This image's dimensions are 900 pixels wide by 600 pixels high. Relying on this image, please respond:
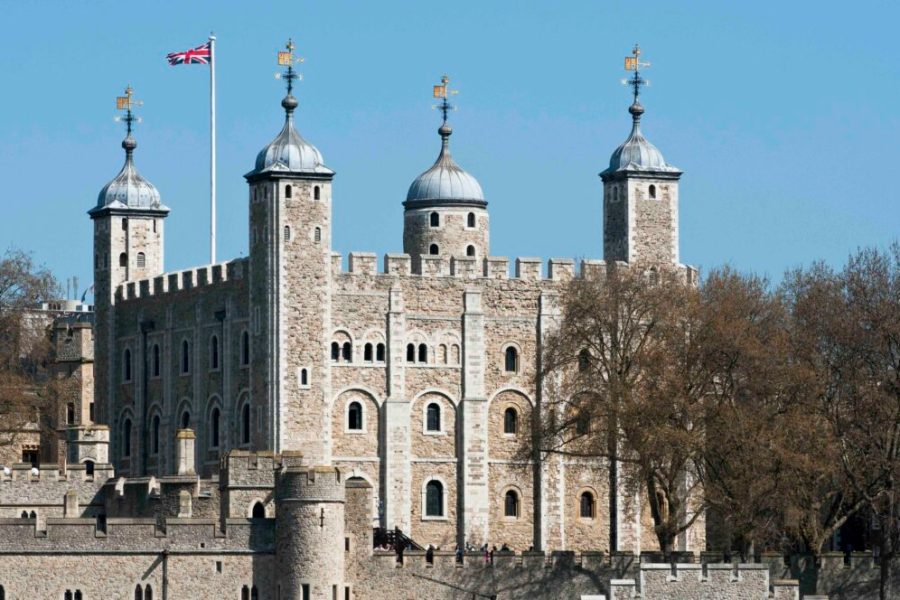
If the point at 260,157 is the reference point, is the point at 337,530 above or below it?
below

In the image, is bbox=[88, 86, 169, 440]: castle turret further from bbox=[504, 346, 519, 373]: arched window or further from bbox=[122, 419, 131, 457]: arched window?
bbox=[504, 346, 519, 373]: arched window

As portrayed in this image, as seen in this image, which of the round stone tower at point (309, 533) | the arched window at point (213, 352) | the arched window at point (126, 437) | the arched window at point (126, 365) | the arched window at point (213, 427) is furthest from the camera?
the arched window at point (126, 365)

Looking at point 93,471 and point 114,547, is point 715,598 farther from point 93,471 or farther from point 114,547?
point 93,471

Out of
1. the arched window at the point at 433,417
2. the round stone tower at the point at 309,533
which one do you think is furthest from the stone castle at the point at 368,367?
the round stone tower at the point at 309,533

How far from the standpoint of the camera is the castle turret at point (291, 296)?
110m

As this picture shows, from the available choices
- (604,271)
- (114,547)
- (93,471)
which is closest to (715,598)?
(114,547)

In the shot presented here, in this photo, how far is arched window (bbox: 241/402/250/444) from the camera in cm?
11150

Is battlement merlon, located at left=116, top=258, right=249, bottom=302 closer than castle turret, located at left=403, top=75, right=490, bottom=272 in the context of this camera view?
Yes

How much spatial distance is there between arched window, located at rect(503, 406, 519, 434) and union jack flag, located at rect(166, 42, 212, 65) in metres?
17.8

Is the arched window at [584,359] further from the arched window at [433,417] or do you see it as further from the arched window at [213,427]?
the arched window at [213,427]

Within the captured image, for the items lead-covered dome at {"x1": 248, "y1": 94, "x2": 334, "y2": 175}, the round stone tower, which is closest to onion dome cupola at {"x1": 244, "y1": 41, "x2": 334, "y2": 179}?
lead-covered dome at {"x1": 248, "y1": 94, "x2": 334, "y2": 175}

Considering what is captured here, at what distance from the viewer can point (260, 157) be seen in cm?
11206

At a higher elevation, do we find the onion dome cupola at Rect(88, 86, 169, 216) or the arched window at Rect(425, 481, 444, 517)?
the onion dome cupola at Rect(88, 86, 169, 216)

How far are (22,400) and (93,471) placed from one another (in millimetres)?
15021
